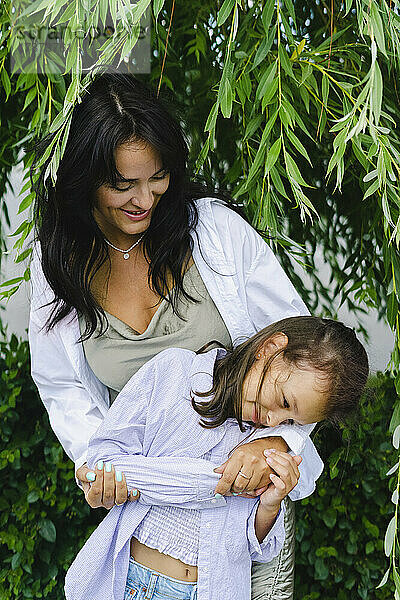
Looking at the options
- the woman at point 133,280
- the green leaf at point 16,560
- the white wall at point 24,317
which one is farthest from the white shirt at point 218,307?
the white wall at point 24,317

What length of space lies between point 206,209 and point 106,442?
0.43 metres

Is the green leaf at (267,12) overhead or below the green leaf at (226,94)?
overhead

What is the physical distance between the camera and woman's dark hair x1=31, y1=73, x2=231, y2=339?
1.22m

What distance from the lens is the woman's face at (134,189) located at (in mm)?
1217

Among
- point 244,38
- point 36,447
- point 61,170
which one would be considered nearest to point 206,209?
point 61,170

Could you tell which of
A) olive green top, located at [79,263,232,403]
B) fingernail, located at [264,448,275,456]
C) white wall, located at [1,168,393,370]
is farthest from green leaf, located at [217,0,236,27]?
white wall, located at [1,168,393,370]

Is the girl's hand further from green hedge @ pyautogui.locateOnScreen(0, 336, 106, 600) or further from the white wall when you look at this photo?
the white wall

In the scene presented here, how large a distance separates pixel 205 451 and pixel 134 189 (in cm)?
42

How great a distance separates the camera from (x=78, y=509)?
203 cm

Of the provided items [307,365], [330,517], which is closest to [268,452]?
[307,365]

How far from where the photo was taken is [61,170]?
1240 millimetres

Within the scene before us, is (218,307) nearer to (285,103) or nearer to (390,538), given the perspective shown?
(285,103)

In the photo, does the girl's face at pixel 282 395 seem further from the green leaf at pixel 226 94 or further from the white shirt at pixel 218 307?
the green leaf at pixel 226 94

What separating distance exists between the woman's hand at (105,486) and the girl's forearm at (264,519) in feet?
0.64
